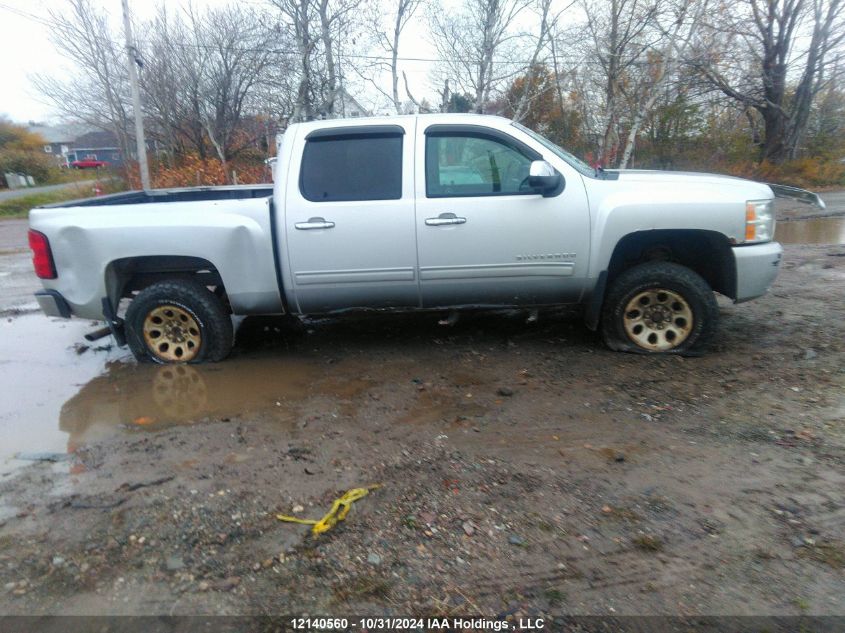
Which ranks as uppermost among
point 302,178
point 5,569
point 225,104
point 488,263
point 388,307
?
point 225,104

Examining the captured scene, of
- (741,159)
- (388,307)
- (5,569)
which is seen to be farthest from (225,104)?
(5,569)

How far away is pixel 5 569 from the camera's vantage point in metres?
2.58

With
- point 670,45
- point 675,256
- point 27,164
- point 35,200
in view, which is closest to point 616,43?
point 670,45

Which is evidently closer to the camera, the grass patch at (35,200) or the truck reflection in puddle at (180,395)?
the truck reflection in puddle at (180,395)

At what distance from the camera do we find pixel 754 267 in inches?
182

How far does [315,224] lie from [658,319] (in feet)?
9.46

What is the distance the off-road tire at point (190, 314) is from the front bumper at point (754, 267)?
4179 mm

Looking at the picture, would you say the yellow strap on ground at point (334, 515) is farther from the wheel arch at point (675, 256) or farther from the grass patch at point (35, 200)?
the grass patch at point (35, 200)

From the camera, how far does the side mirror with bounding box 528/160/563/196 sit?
4438 millimetres

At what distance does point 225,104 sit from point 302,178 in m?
22.7

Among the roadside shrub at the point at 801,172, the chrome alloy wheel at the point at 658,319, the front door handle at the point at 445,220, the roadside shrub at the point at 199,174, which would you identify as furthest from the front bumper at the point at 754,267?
the roadside shrub at the point at 801,172

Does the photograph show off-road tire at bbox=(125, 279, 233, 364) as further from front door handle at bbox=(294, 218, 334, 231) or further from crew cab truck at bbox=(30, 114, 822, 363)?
front door handle at bbox=(294, 218, 334, 231)

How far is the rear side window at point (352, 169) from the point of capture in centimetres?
473

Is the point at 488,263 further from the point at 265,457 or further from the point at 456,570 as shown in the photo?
the point at 456,570
